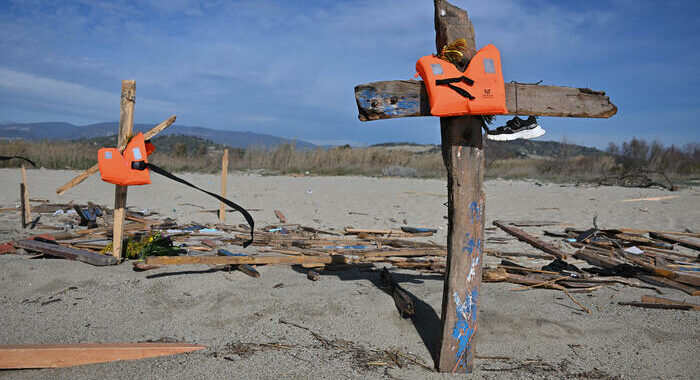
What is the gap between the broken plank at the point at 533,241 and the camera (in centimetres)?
627

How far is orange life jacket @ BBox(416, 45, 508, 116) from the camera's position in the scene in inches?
118

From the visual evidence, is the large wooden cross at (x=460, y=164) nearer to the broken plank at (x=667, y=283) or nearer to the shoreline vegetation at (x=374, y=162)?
the broken plank at (x=667, y=283)

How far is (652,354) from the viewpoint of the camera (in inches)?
138

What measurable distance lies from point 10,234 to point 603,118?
834cm

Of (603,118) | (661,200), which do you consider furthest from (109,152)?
(661,200)

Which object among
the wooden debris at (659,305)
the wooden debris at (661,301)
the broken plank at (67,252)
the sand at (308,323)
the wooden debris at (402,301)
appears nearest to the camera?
the sand at (308,323)

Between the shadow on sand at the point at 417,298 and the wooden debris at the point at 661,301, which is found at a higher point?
the wooden debris at the point at 661,301

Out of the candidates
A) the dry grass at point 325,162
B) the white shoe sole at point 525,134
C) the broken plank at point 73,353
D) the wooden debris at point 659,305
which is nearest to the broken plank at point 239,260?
the broken plank at point 73,353

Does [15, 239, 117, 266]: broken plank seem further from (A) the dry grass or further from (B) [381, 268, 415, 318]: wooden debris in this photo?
(A) the dry grass

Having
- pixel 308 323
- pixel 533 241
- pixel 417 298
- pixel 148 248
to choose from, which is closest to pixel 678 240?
pixel 533 241

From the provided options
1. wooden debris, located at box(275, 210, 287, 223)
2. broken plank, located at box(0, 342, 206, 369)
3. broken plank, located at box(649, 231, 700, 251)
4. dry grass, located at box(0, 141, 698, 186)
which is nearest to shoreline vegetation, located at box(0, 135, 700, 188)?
dry grass, located at box(0, 141, 698, 186)

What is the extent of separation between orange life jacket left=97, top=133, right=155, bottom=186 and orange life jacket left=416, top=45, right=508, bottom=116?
3.10 metres

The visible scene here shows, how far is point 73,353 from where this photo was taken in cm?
312

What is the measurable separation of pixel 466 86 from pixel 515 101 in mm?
467
